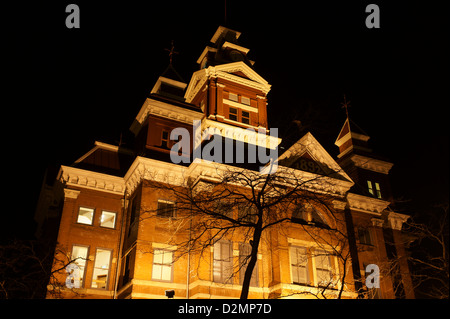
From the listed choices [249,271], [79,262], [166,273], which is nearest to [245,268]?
[166,273]

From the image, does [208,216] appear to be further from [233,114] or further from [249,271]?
[233,114]

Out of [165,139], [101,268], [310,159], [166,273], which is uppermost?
[165,139]

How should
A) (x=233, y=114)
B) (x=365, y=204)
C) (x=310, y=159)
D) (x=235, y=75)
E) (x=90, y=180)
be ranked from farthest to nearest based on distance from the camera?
(x=235, y=75), (x=233, y=114), (x=365, y=204), (x=310, y=159), (x=90, y=180)

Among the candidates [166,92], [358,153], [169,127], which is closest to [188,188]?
[169,127]

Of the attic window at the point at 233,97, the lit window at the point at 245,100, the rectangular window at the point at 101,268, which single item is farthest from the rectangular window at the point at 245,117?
the rectangular window at the point at 101,268

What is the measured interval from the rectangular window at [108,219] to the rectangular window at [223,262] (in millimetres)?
7658

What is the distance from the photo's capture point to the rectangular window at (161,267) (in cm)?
2336

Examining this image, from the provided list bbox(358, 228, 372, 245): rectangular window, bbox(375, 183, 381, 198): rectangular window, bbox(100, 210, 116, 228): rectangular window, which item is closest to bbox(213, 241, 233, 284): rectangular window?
bbox(100, 210, 116, 228): rectangular window

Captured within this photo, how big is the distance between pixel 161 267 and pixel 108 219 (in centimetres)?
617

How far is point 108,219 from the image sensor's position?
27766mm

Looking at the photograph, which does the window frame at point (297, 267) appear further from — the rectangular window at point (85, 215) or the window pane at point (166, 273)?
the rectangular window at point (85, 215)

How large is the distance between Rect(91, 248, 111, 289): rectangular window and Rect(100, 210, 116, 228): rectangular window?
176 centimetres

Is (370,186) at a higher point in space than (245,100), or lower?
lower

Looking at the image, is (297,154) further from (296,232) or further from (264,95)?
(264,95)
